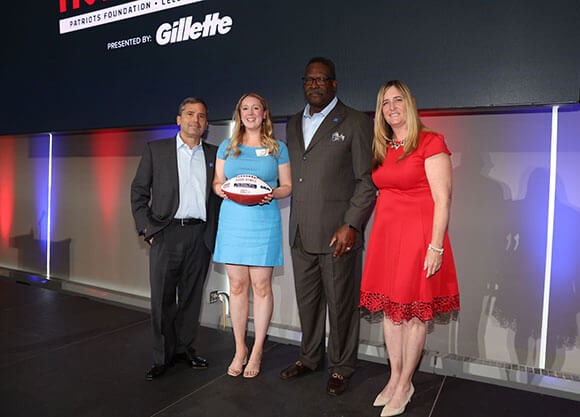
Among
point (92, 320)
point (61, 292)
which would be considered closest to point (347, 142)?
point (92, 320)

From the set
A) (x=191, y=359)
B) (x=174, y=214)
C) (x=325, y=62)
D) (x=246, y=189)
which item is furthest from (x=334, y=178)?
(x=191, y=359)

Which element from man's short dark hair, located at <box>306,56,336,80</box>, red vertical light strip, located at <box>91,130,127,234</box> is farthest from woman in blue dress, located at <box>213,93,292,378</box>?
red vertical light strip, located at <box>91,130,127,234</box>

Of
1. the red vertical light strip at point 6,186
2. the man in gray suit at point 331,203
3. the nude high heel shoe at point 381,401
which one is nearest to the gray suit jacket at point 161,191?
the man in gray suit at point 331,203

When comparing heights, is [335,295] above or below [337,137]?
below

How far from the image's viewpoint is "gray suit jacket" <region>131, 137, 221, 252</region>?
2543 mm

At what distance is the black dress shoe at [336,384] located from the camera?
2.37 metres

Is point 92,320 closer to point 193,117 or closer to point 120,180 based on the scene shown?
point 120,180

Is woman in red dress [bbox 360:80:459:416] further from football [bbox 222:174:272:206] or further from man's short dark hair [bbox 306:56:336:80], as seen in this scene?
football [bbox 222:174:272:206]

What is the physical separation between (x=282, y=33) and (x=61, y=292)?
3.55m

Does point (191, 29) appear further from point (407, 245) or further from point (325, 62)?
point (407, 245)

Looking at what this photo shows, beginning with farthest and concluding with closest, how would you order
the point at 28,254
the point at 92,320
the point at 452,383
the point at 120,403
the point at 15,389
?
the point at 28,254 < the point at 92,320 < the point at 452,383 < the point at 15,389 < the point at 120,403

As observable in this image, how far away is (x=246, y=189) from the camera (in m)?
2.34

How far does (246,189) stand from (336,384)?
3.86 feet

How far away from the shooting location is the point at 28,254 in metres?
5.25
